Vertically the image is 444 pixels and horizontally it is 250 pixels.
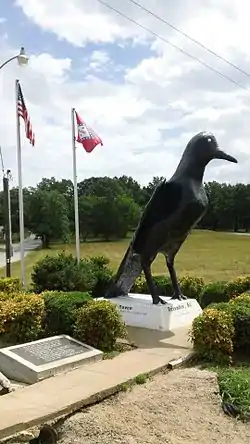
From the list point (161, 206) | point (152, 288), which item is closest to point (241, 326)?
point (152, 288)

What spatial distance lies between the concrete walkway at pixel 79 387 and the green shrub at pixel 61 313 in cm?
111

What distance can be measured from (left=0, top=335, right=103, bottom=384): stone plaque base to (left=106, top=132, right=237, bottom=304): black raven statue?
2.58 m

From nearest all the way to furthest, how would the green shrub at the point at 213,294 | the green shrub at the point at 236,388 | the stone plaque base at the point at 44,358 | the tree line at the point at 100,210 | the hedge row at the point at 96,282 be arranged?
the green shrub at the point at 236,388
the stone plaque base at the point at 44,358
the green shrub at the point at 213,294
the hedge row at the point at 96,282
the tree line at the point at 100,210

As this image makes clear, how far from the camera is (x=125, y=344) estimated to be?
29.9ft

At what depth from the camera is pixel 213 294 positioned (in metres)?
12.4

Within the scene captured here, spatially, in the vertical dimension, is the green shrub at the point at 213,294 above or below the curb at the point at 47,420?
above

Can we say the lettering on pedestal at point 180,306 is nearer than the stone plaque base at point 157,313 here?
No

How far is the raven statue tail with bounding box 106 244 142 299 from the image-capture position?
36.8ft

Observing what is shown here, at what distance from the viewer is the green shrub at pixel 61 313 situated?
9.14 m

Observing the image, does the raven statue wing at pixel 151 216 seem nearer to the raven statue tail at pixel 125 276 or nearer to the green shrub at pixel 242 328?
the raven statue tail at pixel 125 276

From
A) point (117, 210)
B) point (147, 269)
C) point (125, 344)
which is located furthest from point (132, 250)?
point (117, 210)

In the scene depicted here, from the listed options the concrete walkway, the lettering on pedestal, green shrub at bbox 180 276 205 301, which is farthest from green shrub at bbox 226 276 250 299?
the concrete walkway

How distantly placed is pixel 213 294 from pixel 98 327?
4.40 meters

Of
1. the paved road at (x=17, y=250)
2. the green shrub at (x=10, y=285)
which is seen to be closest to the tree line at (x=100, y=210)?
the paved road at (x=17, y=250)
